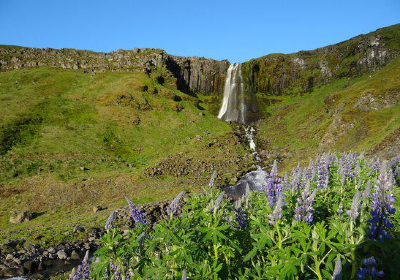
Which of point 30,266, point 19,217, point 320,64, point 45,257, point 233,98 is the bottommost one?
point 45,257

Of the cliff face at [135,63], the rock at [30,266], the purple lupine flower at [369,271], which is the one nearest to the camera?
the purple lupine flower at [369,271]

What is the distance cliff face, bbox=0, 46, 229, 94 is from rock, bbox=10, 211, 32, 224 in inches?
2474

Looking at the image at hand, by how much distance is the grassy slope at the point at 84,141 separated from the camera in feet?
93.9

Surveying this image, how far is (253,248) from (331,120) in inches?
1961

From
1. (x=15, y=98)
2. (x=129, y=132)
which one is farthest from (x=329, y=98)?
(x=15, y=98)

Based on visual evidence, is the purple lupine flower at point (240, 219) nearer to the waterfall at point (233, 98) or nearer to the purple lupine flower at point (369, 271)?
the purple lupine flower at point (369, 271)

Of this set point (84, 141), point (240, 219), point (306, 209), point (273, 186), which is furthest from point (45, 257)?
point (84, 141)

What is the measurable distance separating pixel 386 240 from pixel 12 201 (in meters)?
33.3

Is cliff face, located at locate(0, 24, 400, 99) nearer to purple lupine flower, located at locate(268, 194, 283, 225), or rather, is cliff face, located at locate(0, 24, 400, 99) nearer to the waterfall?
the waterfall

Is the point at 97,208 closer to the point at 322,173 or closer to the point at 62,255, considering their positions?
the point at 62,255

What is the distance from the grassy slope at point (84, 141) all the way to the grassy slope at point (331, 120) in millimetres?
12326

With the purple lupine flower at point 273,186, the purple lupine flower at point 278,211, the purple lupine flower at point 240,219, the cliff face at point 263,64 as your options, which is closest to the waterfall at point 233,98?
the cliff face at point 263,64

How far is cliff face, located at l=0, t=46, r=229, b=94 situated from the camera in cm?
8131

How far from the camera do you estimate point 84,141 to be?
46.6 meters
